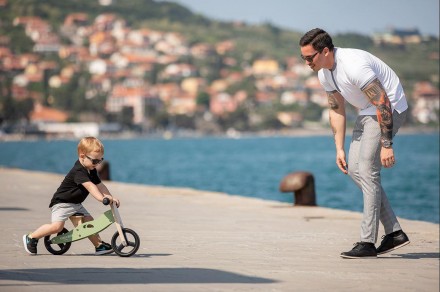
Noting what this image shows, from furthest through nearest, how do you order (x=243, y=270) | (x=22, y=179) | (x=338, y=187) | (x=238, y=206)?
(x=338, y=187)
(x=22, y=179)
(x=238, y=206)
(x=243, y=270)

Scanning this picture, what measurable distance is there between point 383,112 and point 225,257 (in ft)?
4.58

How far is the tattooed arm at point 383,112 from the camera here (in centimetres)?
726

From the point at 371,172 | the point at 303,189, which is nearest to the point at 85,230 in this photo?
the point at 371,172

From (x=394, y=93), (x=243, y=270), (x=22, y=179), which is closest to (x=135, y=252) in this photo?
(x=243, y=270)

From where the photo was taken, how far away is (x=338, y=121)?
25.4 ft

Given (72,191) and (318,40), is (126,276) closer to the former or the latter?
(72,191)

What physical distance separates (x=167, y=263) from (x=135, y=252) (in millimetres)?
538

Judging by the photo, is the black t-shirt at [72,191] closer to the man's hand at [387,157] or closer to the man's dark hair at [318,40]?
the man's dark hair at [318,40]

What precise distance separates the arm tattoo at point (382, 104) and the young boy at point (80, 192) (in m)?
1.80

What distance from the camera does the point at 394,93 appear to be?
7.43 metres

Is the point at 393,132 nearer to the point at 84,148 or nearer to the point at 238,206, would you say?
the point at 84,148

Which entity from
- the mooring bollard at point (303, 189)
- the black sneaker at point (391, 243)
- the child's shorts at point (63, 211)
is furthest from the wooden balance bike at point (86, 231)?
the mooring bollard at point (303, 189)

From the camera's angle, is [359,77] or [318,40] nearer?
[359,77]

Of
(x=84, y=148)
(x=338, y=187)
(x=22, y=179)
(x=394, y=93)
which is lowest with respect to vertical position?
(x=338, y=187)
